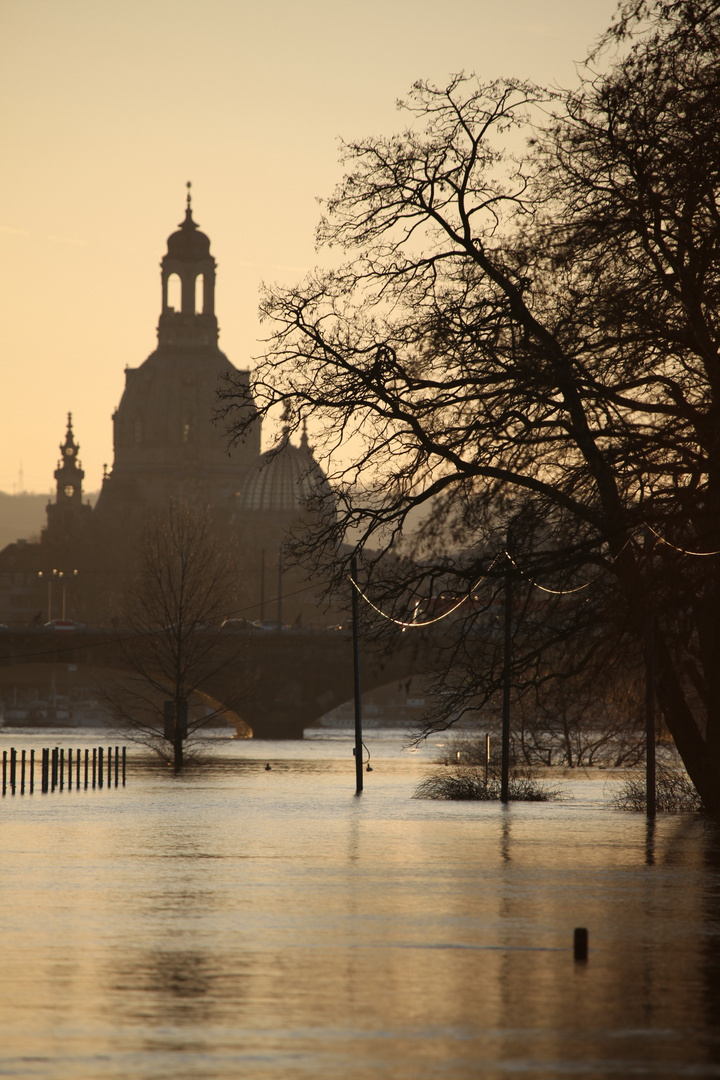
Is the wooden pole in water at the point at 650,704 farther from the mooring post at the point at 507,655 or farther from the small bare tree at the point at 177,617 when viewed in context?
the small bare tree at the point at 177,617

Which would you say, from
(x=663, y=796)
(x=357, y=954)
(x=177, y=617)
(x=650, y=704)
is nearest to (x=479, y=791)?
(x=663, y=796)

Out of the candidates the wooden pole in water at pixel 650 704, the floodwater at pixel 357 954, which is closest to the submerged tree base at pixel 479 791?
the wooden pole in water at pixel 650 704

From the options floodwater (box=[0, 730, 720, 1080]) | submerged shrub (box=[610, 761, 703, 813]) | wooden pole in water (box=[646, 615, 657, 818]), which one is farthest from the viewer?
submerged shrub (box=[610, 761, 703, 813])

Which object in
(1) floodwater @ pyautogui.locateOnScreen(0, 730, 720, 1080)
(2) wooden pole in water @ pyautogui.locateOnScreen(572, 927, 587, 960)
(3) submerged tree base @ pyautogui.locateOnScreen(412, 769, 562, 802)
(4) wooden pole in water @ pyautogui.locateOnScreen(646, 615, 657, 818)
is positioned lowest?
(3) submerged tree base @ pyautogui.locateOnScreen(412, 769, 562, 802)

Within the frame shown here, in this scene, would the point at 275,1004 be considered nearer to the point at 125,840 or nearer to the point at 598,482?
the point at 598,482

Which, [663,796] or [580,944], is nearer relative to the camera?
[580,944]

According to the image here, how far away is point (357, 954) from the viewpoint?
13.6 metres

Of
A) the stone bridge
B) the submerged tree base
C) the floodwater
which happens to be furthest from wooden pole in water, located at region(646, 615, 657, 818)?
the stone bridge

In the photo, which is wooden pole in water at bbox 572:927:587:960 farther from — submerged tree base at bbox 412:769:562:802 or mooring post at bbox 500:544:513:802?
submerged tree base at bbox 412:769:562:802

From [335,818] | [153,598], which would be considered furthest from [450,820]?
[153,598]

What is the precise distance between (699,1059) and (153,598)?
59.6m

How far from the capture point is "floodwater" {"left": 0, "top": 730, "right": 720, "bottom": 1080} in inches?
389

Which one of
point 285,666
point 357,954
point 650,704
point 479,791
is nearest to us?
point 357,954

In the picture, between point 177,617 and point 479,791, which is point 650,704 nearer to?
point 479,791
